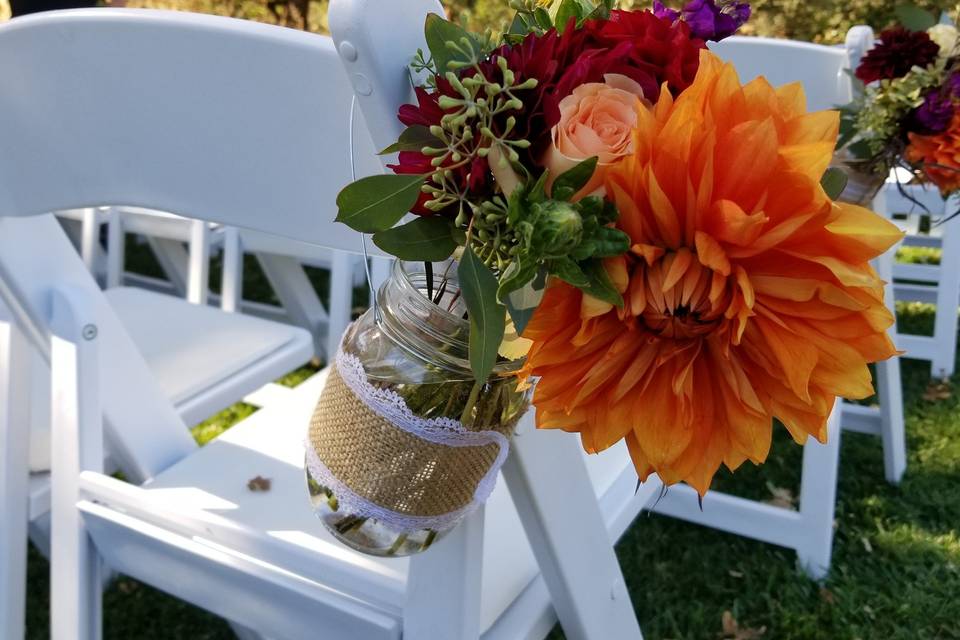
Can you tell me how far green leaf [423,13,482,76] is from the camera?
0.44 m

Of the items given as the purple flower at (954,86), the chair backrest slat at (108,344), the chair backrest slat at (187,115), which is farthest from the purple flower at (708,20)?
the purple flower at (954,86)

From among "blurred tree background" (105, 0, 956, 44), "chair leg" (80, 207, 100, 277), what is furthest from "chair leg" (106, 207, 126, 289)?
"blurred tree background" (105, 0, 956, 44)

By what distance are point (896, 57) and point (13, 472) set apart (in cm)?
144

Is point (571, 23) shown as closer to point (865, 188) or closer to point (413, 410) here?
point (413, 410)

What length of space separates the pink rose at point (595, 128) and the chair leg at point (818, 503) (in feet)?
4.51

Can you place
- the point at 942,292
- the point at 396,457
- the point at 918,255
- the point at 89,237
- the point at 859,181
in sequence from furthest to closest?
the point at 918,255 < the point at 942,292 < the point at 89,237 < the point at 859,181 < the point at 396,457

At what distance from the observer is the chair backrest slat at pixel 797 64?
1183 mm

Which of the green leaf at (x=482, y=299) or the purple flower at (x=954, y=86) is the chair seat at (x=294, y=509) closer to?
the green leaf at (x=482, y=299)

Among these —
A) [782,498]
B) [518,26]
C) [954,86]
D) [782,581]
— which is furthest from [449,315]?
[782,498]

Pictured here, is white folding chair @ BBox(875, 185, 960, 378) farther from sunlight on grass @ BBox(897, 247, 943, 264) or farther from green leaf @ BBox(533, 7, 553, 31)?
green leaf @ BBox(533, 7, 553, 31)

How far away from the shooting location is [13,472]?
1122 millimetres

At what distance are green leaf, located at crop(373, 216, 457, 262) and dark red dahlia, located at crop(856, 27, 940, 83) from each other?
41.9 inches

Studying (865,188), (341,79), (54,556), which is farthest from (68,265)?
(865,188)

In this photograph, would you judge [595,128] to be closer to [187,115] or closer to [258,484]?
[187,115]
